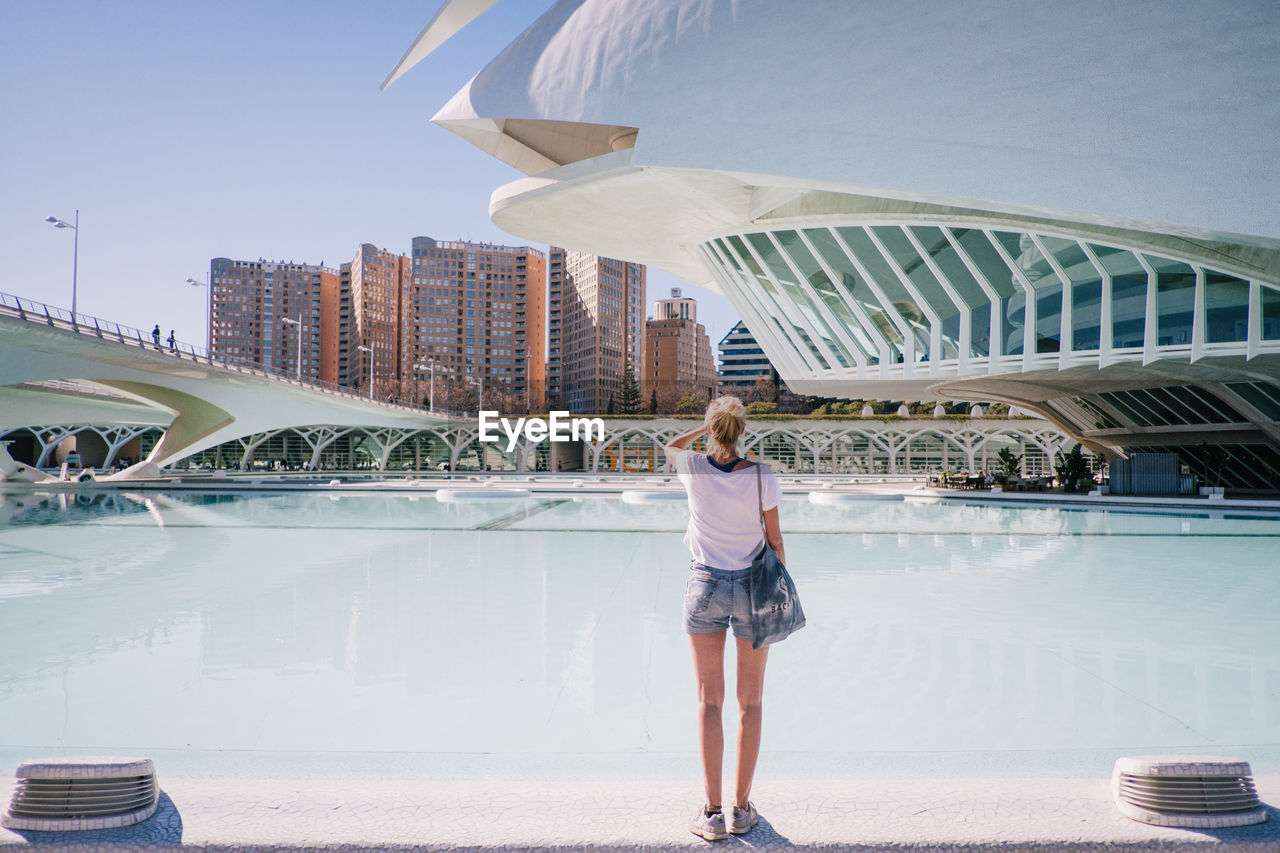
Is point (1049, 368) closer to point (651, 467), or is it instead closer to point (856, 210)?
point (856, 210)

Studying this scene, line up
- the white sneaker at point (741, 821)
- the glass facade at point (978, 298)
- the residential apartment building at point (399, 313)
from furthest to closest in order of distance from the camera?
1. the residential apartment building at point (399, 313)
2. the glass facade at point (978, 298)
3. the white sneaker at point (741, 821)

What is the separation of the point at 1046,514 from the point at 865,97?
11484mm

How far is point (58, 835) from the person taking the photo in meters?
2.32

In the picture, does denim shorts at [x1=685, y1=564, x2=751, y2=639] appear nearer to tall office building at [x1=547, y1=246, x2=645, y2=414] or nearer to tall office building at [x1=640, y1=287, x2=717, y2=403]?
tall office building at [x1=547, y1=246, x2=645, y2=414]

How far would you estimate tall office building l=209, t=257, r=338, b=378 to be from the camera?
108688 mm

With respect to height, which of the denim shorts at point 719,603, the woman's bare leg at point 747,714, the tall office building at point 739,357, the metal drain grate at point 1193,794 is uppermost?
the tall office building at point 739,357

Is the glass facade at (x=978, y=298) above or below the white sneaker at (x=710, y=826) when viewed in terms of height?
above

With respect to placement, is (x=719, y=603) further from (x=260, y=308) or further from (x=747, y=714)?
(x=260, y=308)

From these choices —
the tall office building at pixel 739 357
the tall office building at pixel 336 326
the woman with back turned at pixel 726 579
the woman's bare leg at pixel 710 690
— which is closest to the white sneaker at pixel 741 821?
the woman with back turned at pixel 726 579

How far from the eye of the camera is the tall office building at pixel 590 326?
107125mm

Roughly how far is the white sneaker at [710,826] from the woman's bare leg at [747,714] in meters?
0.10

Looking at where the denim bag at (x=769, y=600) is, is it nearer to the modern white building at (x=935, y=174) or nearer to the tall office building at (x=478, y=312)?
the modern white building at (x=935, y=174)

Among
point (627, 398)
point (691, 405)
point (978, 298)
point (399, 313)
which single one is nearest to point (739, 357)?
point (627, 398)

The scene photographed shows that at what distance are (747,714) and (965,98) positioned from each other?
46.5 ft
